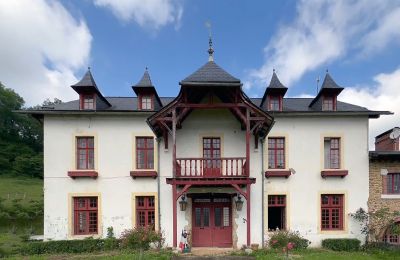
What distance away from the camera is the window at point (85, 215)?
45.4ft

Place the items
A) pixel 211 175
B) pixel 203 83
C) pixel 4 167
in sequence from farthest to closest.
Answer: pixel 4 167 → pixel 211 175 → pixel 203 83

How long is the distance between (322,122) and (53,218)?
14.1 meters

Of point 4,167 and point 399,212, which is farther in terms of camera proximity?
point 4,167

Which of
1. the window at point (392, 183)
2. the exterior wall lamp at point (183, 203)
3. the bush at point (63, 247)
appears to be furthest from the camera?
the window at point (392, 183)

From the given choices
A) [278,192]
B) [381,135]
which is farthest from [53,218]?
[381,135]

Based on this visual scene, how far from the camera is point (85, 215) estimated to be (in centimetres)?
1389

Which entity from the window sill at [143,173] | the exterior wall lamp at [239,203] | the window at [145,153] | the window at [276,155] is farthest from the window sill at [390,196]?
the window at [145,153]

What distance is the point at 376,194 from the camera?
14.1m

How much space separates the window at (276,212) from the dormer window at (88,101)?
32.9 ft

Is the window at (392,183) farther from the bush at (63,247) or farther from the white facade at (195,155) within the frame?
the bush at (63,247)

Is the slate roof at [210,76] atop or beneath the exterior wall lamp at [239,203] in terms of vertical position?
atop

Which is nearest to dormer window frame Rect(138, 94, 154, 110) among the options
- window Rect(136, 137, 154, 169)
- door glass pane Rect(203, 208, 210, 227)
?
window Rect(136, 137, 154, 169)

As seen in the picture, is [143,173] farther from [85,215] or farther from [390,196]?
[390,196]

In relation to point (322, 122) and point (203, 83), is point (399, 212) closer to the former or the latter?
point (322, 122)
